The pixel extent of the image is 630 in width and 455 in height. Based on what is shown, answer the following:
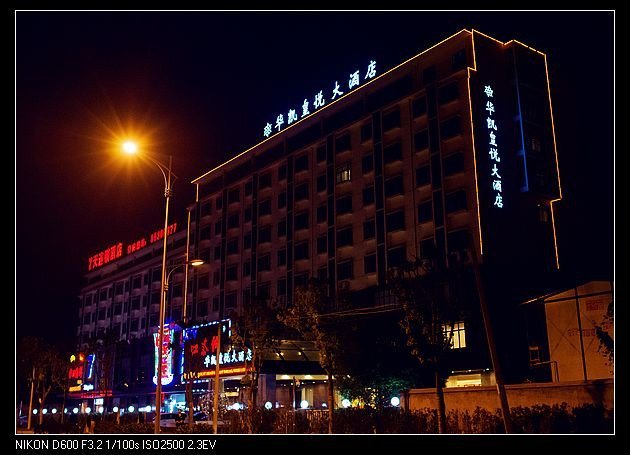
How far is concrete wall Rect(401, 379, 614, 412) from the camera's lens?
20.8 meters

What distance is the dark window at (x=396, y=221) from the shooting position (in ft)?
168

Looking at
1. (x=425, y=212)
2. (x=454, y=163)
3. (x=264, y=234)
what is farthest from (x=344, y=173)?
(x=454, y=163)

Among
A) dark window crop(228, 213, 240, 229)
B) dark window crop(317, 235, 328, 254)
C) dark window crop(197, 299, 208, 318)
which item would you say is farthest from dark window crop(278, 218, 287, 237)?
dark window crop(197, 299, 208, 318)

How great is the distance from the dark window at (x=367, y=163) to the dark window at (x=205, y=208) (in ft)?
84.7

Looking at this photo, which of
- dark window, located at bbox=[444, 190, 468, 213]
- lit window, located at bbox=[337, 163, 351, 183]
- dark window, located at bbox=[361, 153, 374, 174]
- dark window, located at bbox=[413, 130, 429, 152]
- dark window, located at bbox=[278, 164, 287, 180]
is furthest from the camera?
dark window, located at bbox=[278, 164, 287, 180]

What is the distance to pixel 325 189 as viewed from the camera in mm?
59750

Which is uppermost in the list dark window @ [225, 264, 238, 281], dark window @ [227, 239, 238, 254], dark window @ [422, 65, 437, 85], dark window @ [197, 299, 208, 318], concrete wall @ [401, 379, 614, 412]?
dark window @ [422, 65, 437, 85]

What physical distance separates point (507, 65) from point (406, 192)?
12951 mm

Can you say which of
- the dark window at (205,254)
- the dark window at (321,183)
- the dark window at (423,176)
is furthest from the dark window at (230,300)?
the dark window at (423,176)

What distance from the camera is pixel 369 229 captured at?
2126 inches

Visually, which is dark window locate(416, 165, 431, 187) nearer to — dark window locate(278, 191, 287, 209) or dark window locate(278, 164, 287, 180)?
dark window locate(278, 191, 287, 209)

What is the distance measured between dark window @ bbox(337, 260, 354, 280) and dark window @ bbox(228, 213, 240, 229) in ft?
61.0
